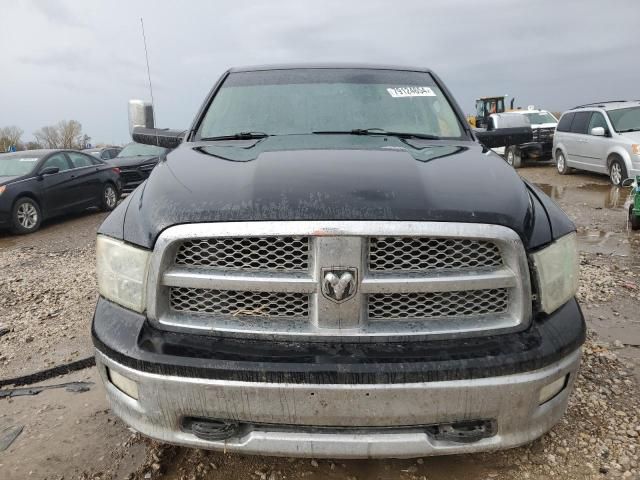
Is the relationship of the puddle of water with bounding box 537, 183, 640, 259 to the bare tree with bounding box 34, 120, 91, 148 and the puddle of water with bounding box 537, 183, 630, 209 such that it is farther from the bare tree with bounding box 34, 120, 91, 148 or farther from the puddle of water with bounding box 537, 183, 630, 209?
the bare tree with bounding box 34, 120, 91, 148

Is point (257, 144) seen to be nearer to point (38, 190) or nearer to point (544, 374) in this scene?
point (544, 374)

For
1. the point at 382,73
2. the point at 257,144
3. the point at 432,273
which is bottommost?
the point at 432,273

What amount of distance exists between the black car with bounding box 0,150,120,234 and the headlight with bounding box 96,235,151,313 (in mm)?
7607

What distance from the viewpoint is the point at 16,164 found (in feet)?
30.0

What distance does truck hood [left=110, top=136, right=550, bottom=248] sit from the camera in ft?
5.53

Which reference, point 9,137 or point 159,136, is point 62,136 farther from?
point 159,136

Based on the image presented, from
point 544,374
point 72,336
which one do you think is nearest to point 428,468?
point 544,374

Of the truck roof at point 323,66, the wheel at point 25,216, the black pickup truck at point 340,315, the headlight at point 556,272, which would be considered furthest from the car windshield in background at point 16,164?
Result: the headlight at point 556,272

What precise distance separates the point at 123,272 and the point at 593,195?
1054 cm

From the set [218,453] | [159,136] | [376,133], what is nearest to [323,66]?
[376,133]

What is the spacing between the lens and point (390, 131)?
2854 millimetres

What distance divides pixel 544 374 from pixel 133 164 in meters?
12.6

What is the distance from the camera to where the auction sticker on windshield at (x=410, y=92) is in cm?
312

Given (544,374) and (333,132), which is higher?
(333,132)
